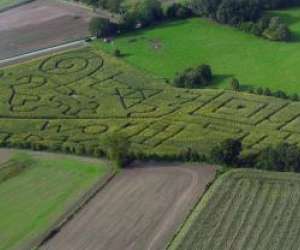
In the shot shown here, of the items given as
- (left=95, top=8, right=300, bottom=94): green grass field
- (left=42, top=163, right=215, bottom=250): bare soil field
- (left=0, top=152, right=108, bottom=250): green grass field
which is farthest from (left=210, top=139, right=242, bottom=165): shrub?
(left=95, top=8, right=300, bottom=94): green grass field

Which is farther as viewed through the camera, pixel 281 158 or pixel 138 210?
pixel 281 158

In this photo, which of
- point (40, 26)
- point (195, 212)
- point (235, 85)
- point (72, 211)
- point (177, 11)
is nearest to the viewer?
point (195, 212)

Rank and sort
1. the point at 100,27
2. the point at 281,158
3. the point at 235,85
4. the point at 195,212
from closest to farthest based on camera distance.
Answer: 1. the point at 195,212
2. the point at 281,158
3. the point at 235,85
4. the point at 100,27

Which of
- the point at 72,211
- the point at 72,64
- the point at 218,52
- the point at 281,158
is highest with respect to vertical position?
the point at 72,64

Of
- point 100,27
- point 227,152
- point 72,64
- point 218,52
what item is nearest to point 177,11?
point 100,27

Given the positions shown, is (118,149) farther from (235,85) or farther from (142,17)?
(142,17)

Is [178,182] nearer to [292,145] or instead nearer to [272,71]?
[292,145]

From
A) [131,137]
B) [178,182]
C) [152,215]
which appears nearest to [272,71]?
[131,137]
